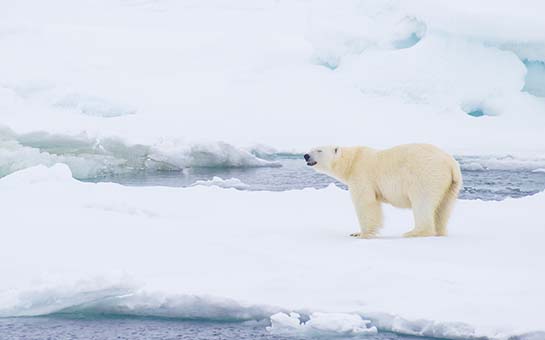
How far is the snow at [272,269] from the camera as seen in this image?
3758mm

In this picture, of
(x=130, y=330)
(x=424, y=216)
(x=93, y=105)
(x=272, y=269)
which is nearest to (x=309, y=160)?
(x=424, y=216)

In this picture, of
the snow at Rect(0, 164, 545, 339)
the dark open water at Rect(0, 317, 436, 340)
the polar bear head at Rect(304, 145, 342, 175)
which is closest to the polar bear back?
the polar bear head at Rect(304, 145, 342, 175)

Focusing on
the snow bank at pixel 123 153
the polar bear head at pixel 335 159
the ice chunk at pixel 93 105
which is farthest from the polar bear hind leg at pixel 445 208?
the ice chunk at pixel 93 105

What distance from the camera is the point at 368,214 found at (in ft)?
18.1

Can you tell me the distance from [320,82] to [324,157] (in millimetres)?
16359

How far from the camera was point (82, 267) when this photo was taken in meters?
4.47

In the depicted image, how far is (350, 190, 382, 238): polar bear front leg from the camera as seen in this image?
18.0ft

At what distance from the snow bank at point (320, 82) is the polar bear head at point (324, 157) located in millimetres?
9938

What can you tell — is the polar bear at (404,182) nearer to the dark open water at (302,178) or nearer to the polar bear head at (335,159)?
the polar bear head at (335,159)

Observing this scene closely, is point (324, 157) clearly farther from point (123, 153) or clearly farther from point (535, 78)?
point (535, 78)

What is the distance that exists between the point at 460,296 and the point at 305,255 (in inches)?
47.6

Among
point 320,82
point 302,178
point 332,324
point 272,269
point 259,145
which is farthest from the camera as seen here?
point 320,82

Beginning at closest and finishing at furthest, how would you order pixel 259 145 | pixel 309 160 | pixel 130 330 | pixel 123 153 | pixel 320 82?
pixel 130 330 < pixel 309 160 < pixel 123 153 < pixel 259 145 < pixel 320 82

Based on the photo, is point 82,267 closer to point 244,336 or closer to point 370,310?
point 244,336
